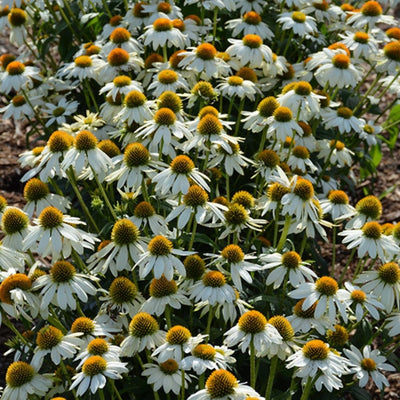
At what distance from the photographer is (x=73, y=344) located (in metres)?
2.69

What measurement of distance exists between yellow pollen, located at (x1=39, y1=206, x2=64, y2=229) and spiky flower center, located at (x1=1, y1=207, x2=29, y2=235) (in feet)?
0.49

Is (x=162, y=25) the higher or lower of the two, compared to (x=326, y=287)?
higher

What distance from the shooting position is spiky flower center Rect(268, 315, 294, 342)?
2703mm

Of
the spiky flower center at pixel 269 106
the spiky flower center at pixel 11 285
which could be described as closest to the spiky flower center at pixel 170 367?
the spiky flower center at pixel 11 285

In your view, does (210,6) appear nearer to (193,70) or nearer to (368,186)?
(193,70)

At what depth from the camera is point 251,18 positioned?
424cm

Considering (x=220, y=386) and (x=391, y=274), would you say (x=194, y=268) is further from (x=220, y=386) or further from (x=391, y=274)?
(x=391, y=274)

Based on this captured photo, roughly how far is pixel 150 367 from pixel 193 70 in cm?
189

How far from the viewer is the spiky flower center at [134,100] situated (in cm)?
337

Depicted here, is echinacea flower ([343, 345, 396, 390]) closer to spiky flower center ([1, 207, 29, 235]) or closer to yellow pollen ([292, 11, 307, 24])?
spiky flower center ([1, 207, 29, 235])

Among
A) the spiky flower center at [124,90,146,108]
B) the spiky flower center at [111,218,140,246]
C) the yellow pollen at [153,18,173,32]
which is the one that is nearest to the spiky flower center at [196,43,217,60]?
the yellow pollen at [153,18,173,32]

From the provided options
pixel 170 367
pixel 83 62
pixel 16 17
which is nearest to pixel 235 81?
pixel 83 62

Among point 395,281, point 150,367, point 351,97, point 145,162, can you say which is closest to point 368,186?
point 351,97

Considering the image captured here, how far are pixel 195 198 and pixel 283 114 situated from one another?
0.77 m
